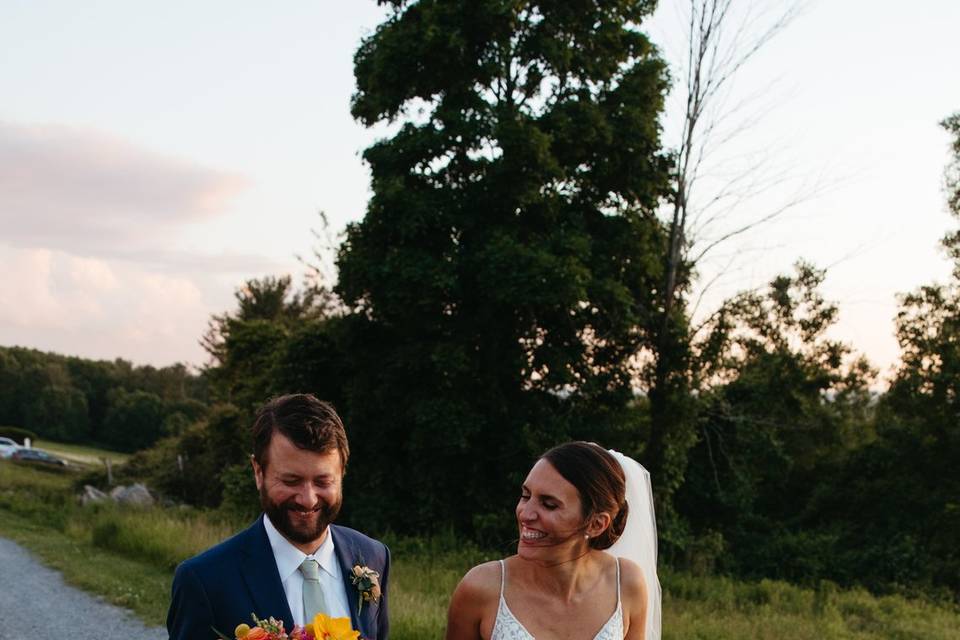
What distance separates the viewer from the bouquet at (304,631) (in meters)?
2.48

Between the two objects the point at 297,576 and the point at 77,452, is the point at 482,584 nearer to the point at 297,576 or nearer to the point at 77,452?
the point at 297,576

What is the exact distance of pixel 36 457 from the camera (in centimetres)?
5244

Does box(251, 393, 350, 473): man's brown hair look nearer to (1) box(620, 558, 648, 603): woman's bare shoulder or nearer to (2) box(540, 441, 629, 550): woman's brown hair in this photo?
(2) box(540, 441, 629, 550): woman's brown hair

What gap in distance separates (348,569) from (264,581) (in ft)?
0.97

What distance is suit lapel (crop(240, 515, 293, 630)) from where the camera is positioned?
9.36 feet

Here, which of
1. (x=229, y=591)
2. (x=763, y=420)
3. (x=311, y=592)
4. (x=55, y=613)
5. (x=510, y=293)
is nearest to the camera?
(x=229, y=591)

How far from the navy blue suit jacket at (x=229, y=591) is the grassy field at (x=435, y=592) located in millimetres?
5749

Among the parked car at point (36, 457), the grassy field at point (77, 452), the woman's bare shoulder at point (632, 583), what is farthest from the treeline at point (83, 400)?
the woman's bare shoulder at point (632, 583)

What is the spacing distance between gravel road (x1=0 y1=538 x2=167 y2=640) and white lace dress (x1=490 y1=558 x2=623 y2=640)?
716 cm

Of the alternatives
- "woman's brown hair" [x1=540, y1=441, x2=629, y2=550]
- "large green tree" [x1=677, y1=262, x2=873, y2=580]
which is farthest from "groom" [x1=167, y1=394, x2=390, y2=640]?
"large green tree" [x1=677, y1=262, x2=873, y2=580]

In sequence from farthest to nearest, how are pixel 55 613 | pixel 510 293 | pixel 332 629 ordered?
1. pixel 510 293
2. pixel 55 613
3. pixel 332 629

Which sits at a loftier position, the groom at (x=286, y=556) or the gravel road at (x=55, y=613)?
the groom at (x=286, y=556)

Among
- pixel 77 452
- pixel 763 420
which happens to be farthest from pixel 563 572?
pixel 77 452

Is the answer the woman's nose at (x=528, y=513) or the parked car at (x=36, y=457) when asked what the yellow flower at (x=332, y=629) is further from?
the parked car at (x=36, y=457)
